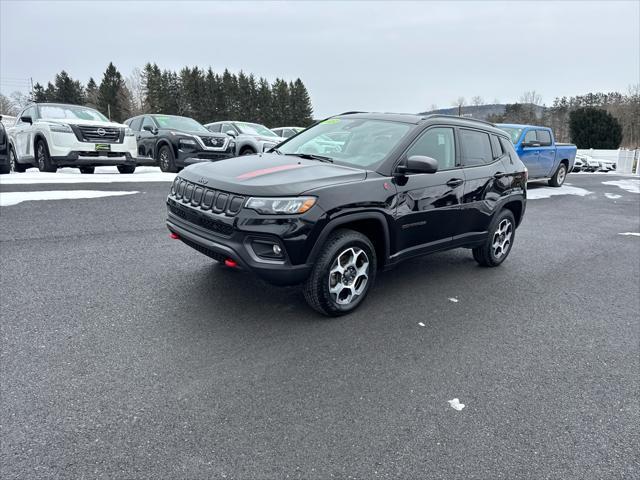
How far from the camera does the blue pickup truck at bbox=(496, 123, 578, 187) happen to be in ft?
43.4

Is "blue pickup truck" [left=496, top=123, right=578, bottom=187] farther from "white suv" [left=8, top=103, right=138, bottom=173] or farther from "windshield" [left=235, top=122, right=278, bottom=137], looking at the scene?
"white suv" [left=8, top=103, right=138, bottom=173]

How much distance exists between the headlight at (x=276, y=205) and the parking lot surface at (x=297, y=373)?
0.96m

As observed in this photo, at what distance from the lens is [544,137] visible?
562 inches

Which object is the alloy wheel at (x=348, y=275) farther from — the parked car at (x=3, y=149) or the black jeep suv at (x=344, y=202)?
the parked car at (x=3, y=149)

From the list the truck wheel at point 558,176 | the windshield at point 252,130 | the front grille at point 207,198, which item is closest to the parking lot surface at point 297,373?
the front grille at point 207,198

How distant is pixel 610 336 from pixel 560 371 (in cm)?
103

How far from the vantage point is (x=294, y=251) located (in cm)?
338

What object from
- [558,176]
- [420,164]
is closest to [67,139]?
[420,164]

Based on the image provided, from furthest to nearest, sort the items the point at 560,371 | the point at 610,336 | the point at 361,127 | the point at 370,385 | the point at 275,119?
the point at 275,119 < the point at 361,127 < the point at 610,336 < the point at 560,371 < the point at 370,385

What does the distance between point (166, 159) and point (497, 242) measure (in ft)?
31.4

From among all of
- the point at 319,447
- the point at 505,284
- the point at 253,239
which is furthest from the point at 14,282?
the point at 505,284

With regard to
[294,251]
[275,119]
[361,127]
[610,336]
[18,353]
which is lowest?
[610,336]

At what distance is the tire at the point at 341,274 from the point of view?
358cm

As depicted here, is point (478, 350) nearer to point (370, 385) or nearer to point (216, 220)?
point (370, 385)
